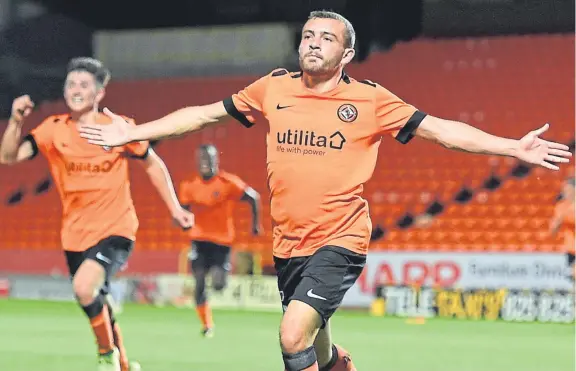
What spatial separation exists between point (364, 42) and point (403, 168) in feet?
10.4

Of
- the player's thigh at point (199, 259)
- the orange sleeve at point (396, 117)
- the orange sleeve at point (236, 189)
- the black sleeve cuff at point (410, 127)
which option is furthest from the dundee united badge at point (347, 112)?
the orange sleeve at point (236, 189)

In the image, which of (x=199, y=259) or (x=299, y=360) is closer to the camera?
(x=299, y=360)

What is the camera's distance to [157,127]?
566 cm

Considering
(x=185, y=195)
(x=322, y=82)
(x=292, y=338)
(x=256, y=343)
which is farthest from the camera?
(x=185, y=195)

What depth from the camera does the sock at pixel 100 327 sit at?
23.3 ft

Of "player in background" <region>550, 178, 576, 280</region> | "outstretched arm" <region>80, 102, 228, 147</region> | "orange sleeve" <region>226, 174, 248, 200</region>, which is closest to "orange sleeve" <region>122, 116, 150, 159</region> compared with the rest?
"outstretched arm" <region>80, 102, 228, 147</region>

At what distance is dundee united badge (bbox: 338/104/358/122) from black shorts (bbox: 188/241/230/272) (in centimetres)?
788

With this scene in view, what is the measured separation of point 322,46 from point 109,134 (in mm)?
1294

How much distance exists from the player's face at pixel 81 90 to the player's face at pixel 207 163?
611 centimetres

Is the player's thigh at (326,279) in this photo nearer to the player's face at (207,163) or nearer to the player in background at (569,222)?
the player's face at (207,163)

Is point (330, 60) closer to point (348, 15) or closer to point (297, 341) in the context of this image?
point (297, 341)

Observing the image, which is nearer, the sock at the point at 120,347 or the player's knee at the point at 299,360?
the player's knee at the point at 299,360

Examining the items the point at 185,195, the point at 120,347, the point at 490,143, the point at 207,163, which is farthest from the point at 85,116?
the point at 185,195

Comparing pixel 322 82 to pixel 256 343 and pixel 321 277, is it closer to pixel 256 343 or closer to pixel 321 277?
pixel 321 277
